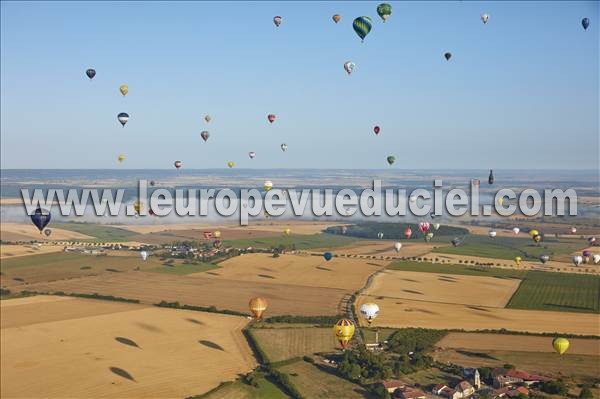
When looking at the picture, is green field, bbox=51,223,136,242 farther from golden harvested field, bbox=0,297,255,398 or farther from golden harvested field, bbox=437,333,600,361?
golden harvested field, bbox=437,333,600,361

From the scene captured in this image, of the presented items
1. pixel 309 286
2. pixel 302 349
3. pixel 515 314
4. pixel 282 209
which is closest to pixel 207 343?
pixel 302 349

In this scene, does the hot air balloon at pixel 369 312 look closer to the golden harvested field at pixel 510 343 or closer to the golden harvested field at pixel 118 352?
the golden harvested field at pixel 510 343

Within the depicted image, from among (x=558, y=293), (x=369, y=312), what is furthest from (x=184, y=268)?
(x=558, y=293)

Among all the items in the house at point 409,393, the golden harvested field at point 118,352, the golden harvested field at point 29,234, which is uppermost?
the golden harvested field at point 29,234

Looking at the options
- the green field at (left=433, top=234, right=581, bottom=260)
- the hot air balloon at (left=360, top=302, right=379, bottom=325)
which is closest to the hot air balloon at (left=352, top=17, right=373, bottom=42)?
the hot air balloon at (left=360, top=302, right=379, bottom=325)

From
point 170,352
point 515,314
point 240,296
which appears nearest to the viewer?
point 170,352

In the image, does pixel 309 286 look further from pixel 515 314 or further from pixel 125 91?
pixel 125 91

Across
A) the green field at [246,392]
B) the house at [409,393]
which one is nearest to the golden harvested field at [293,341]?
the green field at [246,392]
